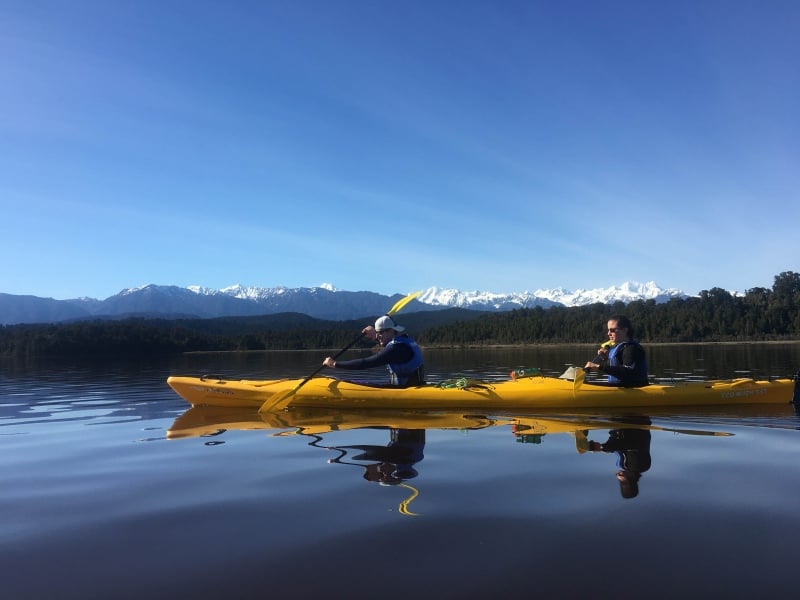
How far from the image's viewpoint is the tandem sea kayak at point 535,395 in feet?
40.0

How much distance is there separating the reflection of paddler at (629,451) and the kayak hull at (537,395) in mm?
1620

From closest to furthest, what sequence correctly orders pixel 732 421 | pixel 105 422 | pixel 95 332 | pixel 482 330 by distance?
1. pixel 732 421
2. pixel 105 422
3. pixel 95 332
4. pixel 482 330

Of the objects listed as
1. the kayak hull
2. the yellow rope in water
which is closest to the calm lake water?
the yellow rope in water

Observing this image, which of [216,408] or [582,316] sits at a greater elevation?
[582,316]

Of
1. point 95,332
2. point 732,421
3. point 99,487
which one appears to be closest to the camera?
point 99,487

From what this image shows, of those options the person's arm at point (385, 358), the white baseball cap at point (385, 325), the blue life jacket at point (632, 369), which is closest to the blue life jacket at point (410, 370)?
the person's arm at point (385, 358)

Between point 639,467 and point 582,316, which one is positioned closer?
point 639,467

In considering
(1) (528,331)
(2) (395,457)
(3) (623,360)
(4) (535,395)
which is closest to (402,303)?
(4) (535,395)

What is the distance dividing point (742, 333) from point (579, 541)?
133777 millimetres

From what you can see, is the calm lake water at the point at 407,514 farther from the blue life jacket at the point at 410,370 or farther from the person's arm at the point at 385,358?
the blue life jacket at the point at 410,370

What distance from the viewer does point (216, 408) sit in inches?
556

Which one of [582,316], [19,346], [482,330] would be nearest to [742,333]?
Answer: [582,316]

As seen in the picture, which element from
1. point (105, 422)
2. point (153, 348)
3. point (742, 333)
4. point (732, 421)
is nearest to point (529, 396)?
point (732, 421)

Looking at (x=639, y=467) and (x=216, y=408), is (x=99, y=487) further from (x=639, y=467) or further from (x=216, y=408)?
(x=216, y=408)
